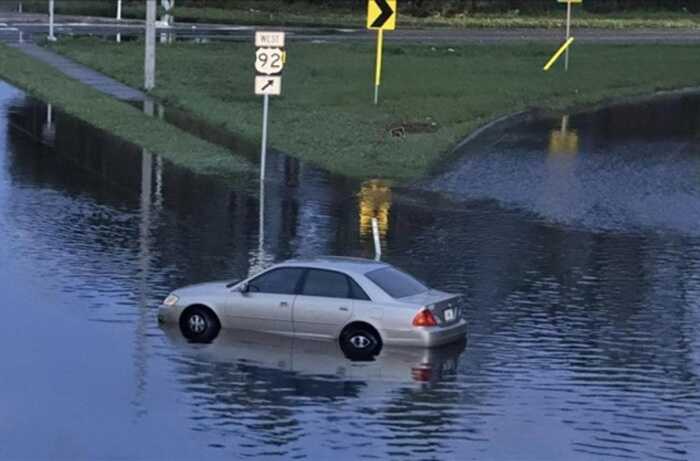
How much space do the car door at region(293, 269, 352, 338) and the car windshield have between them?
40 cm

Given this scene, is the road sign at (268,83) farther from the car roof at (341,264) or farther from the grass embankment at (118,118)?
the car roof at (341,264)

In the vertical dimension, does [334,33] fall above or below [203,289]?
above

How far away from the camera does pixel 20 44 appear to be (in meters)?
66.0

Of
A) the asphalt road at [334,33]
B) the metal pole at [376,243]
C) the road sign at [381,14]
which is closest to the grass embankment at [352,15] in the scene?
the asphalt road at [334,33]

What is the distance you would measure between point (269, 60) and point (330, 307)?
12.8 metres

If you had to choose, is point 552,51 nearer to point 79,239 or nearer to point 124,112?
point 124,112

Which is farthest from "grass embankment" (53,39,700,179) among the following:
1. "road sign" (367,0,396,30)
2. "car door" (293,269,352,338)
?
"car door" (293,269,352,338)

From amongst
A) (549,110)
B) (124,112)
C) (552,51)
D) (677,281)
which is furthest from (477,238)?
(552,51)

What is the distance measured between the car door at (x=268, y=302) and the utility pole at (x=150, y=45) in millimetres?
28803

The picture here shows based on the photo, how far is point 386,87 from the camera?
5297cm

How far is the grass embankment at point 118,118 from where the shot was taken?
3691 cm

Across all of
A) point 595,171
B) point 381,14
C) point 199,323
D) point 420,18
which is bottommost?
point 199,323

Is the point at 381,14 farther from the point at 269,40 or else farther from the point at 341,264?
the point at 341,264

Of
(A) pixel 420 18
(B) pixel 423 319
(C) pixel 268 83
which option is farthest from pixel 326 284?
(A) pixel 420 18
